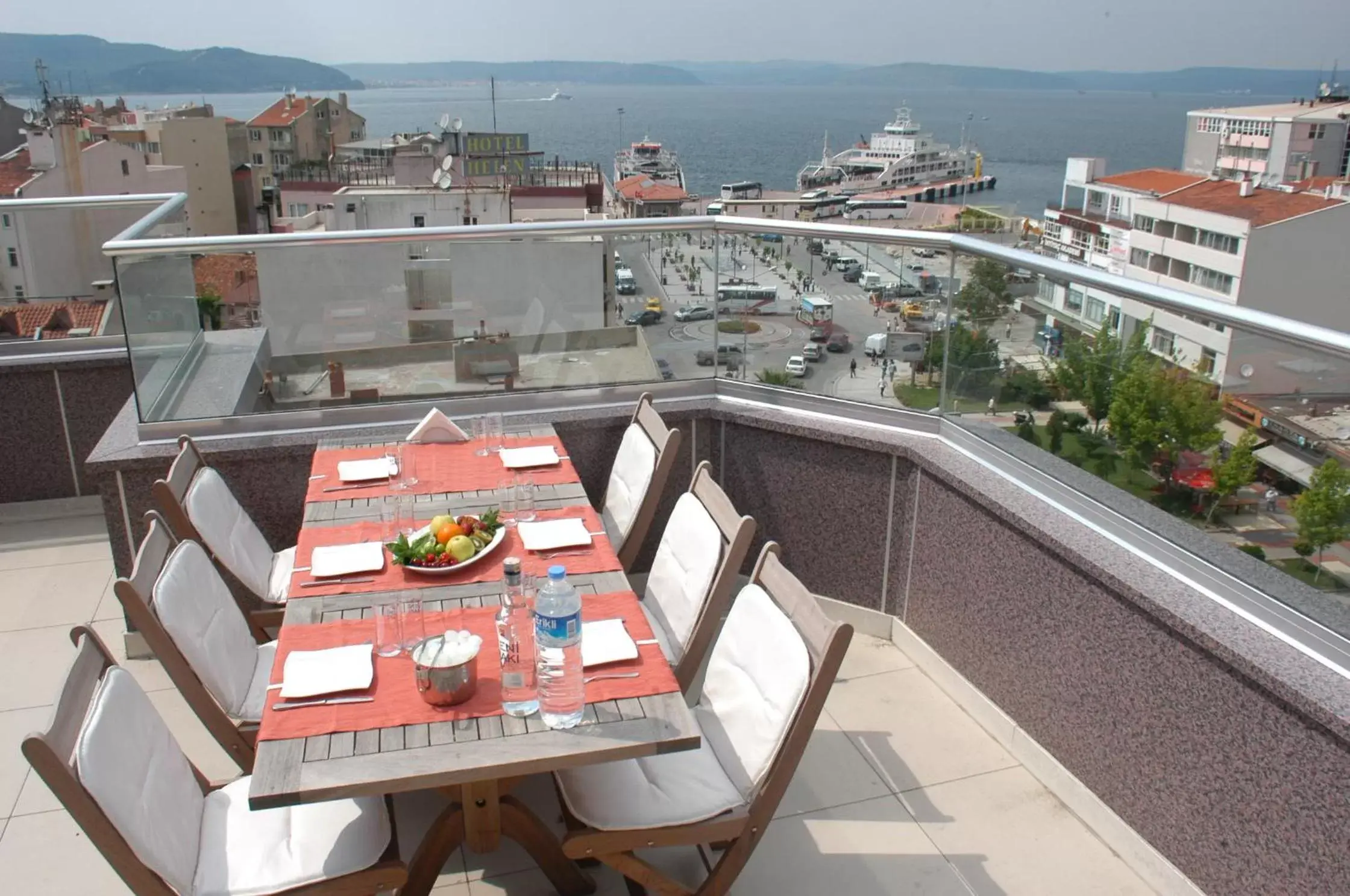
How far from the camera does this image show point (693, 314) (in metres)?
4.39

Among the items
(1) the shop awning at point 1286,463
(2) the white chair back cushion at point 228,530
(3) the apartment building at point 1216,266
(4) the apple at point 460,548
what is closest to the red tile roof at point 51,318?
(2) the white chair back cushion at point 228,530

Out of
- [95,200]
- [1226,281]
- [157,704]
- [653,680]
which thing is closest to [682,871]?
[653,680]

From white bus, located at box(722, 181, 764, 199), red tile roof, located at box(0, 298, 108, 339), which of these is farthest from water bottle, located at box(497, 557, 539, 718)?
white bus, located at box(722, 181, 764, 199)

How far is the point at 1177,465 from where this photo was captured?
9.17 feet

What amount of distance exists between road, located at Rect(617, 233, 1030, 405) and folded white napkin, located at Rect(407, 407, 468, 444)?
36.8 inches

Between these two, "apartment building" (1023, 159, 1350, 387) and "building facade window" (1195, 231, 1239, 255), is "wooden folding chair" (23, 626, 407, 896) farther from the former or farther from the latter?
"building facade window" (1195, 231, 1239, 255)

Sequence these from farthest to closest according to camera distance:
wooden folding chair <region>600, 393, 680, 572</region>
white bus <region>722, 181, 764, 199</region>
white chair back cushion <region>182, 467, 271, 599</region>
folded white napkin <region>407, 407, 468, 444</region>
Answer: white bus <region>722, 181, 764, 199</region> < folded white napkin <region>407, 407, 468, 444</region> < wooden folding chair <region>600, 393, 680, 572</region> < white chair back cushion <region>182, 467, 271, 599</region>

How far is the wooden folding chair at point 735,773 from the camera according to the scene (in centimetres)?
229

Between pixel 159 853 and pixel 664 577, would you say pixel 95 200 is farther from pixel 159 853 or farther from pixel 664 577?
pixel 159 853

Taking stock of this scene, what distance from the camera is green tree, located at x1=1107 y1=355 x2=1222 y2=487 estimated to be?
8.77 ft

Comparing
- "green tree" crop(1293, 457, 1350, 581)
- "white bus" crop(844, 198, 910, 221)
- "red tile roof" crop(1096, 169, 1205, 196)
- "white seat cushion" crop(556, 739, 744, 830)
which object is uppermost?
"green tree" crop(1293, 457, 1350, 581)

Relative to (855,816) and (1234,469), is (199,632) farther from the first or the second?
(1234,469)

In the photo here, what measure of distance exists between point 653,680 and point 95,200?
479 centimetres

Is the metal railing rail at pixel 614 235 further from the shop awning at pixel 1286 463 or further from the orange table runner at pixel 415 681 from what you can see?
the orange table runner at pixel 415 681
